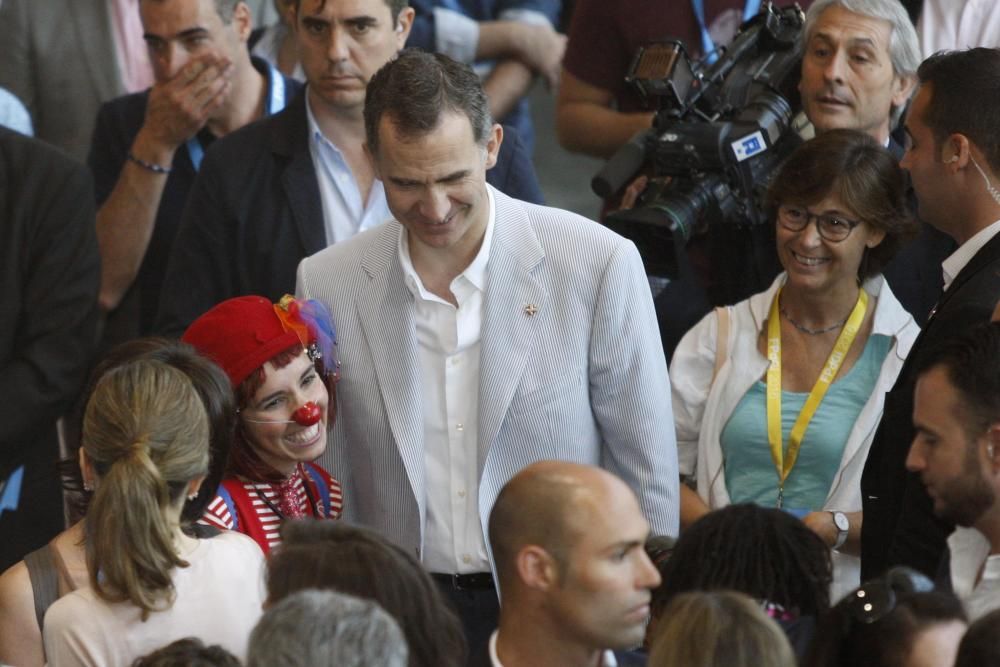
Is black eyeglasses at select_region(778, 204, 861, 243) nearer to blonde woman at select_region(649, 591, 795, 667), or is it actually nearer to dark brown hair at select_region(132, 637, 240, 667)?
blonde woman at select_region(649, 591, 795, 667)

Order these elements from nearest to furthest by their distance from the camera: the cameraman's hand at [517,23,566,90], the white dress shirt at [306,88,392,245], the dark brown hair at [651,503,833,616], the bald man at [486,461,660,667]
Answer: the bald man at [486,461,660,667]
the dark brown hair at [651,503,833,616]
the white dress shirt at [306,88,392,245]
the cameraman's hand at [517,23,566,90]

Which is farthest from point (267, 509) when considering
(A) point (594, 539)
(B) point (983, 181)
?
(B) point (983, 181)

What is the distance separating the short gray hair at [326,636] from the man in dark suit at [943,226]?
1.43m

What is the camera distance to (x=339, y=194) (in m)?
4.28

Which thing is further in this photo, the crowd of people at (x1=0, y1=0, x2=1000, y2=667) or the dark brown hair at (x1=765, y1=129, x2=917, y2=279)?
the dark brown hair at (x1=765, y1=129, x2=917, y2=279)

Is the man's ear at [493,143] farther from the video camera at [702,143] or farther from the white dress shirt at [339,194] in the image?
the white dress shirt at [339,194]

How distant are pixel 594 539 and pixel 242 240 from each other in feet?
5.68

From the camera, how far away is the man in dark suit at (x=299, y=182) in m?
4.16

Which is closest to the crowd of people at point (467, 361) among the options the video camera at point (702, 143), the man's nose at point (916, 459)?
the man's nose at point (916, 459)

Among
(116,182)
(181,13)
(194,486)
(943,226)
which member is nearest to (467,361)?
(194,486)

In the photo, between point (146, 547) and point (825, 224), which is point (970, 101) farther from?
point (146, 547)

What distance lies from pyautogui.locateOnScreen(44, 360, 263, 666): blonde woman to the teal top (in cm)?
129

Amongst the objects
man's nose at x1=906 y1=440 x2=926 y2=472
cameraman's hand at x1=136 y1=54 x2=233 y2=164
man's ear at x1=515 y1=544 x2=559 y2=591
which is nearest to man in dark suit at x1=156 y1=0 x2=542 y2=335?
cameraman's hand at x1=136 y1=54 x2=233 y2=164

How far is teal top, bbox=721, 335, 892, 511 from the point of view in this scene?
3770mm
